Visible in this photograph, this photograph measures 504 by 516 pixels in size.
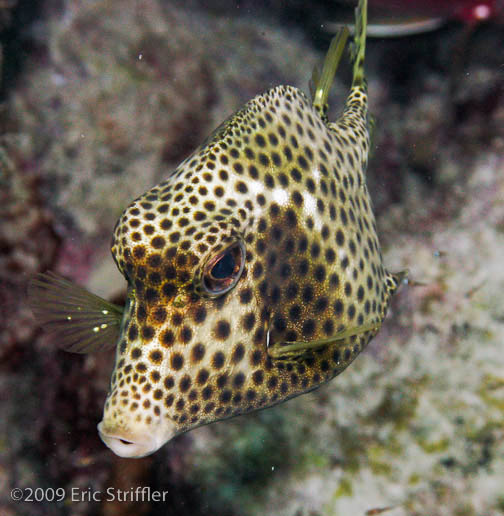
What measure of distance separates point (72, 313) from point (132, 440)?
0.81 metres

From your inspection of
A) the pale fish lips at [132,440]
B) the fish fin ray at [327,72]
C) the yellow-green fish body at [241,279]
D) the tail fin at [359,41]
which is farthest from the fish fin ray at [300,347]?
the tail fin at [359,41]

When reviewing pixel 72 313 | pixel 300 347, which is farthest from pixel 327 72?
pixel 72 313

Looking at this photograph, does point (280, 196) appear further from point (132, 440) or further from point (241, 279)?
point (132, 440)

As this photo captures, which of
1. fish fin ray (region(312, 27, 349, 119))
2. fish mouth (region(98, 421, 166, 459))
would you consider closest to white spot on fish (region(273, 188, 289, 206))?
fish fin ray (region(312, 27, 349, 119))

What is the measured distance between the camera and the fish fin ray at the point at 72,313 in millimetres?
2144

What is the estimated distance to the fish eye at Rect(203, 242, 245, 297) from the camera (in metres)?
1.62

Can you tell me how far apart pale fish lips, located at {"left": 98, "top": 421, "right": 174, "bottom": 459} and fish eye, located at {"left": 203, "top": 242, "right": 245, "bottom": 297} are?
521 mm

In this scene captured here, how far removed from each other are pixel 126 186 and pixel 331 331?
2495 mm

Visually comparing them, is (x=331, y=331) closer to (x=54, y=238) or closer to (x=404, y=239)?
(x=404, y=239)

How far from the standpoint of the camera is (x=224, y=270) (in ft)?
5.44

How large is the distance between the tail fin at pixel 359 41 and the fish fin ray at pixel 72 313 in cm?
191

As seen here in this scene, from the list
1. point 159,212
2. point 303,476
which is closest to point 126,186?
point 159,212

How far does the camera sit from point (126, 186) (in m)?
3.89

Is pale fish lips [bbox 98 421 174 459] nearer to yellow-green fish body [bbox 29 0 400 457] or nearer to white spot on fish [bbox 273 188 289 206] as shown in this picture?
yellow-green fish body [bbox 29 0 400 457]
